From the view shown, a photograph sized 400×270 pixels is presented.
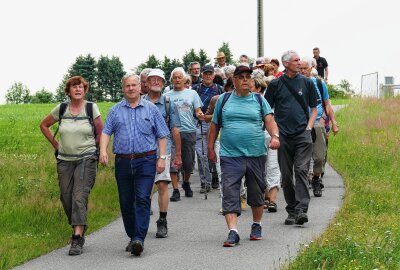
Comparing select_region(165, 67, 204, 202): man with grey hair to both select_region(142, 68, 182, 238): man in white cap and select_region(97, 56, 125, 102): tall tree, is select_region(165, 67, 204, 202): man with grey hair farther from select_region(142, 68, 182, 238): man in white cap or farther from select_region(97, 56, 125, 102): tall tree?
select_region(97, 56, 125, 102): tall tree

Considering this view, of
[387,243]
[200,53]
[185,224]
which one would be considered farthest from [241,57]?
[200,53]

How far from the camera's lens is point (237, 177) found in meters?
11.2

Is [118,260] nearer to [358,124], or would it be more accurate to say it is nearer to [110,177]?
[110,177]

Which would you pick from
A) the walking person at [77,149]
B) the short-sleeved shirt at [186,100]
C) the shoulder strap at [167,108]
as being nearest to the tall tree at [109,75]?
the short-sleeved shirt at [186,100]

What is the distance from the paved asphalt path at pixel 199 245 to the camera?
10133mm

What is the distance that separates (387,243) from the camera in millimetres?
10086

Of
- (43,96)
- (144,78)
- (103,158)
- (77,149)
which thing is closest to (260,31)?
(144,78)

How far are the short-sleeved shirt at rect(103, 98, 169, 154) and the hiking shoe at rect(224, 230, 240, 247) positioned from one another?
1209mm

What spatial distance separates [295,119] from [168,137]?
1491 millimetres

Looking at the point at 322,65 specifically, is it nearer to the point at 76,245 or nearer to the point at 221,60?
the point at 221,60

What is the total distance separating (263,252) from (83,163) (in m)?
2.13

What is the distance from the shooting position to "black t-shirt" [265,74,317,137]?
12492 mm

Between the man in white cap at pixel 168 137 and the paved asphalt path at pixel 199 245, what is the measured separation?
0.23m

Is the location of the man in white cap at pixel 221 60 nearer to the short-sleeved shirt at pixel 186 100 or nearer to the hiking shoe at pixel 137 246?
the short-sleeved shirt at pixel 186 100
